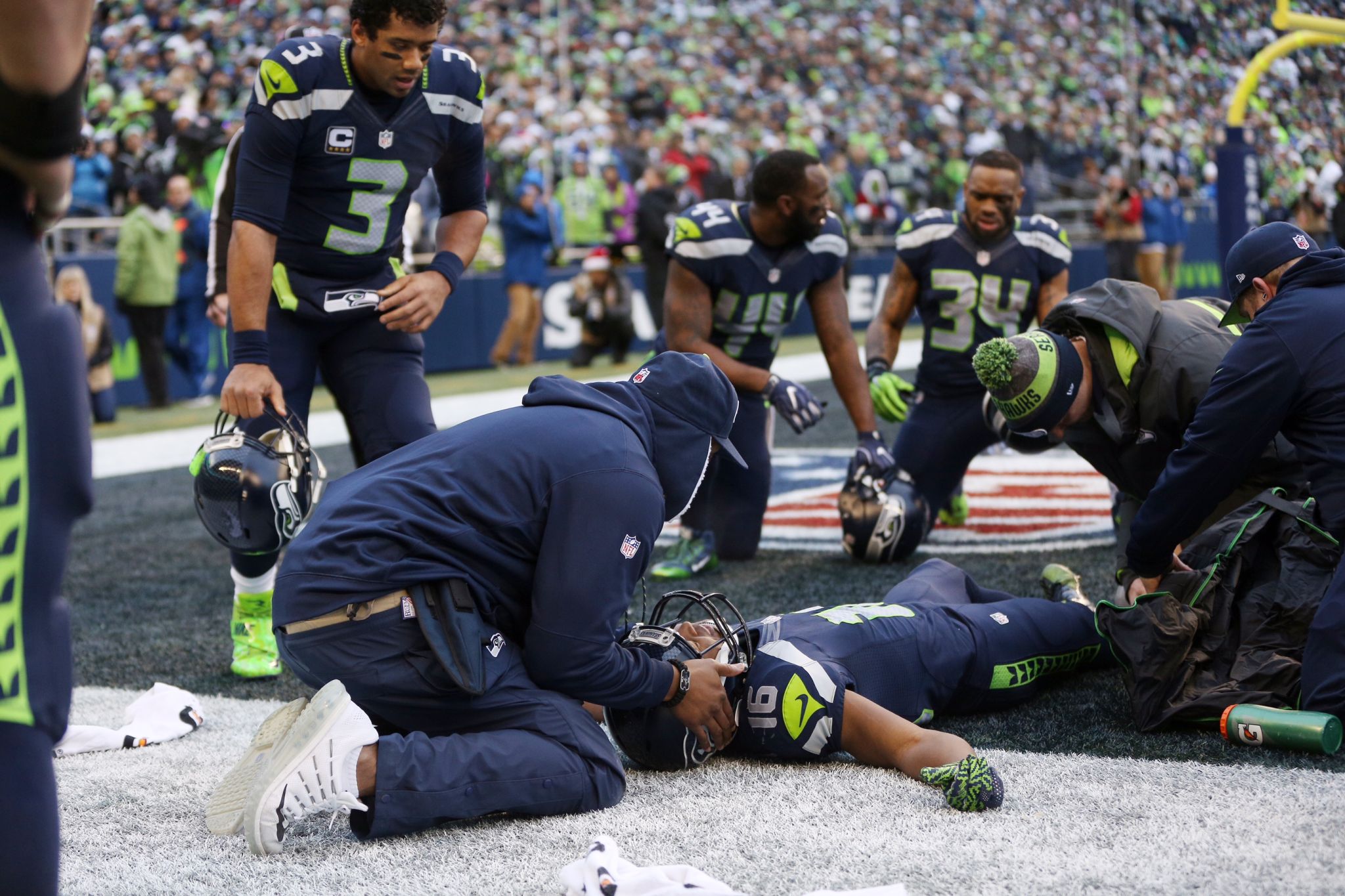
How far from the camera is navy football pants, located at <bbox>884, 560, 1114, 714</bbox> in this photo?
364cm

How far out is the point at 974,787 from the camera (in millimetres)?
2902

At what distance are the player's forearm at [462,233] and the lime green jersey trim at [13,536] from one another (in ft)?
9.35

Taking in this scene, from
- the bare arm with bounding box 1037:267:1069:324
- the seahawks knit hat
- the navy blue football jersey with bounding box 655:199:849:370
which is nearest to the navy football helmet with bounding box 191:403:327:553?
the seahawks knit hat

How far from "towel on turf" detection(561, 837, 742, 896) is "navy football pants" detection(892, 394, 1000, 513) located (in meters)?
3.79

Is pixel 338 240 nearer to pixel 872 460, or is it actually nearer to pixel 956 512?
pixel 872 460

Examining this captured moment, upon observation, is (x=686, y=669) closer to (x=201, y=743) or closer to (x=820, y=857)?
(x=820, y=857)

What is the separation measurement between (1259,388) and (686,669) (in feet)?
4.83

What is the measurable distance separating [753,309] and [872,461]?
773 mm

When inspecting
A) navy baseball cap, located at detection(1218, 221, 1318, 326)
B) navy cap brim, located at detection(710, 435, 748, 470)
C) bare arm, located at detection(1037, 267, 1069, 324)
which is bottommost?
bare arm, located at detection(1037, 267, 1069, 324)

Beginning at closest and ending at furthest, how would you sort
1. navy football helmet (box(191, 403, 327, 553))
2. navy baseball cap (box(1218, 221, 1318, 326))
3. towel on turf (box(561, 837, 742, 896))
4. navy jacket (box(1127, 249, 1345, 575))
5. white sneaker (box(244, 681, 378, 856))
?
towel on turf (box(561, 837, 742, 896)), white sneaker (box(244, 681, 378, 856)), navy jacket (box(1127, 249, 1345, 575)), navy baseball cap (box(1218, 221, 1318, 326)), navy football helmet (box(191, 403, 327, 553))

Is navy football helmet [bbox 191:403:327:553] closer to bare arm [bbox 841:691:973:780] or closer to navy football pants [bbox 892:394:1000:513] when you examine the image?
bare arm [bbox 841:691:973:780]

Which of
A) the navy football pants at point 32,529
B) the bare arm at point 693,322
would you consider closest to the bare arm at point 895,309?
the bare arm at point 693,322

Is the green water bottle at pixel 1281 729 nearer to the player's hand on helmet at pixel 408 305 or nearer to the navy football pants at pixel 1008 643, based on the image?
the navy football pants at pixel 1008 643

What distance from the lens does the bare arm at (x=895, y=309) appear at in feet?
20.8
